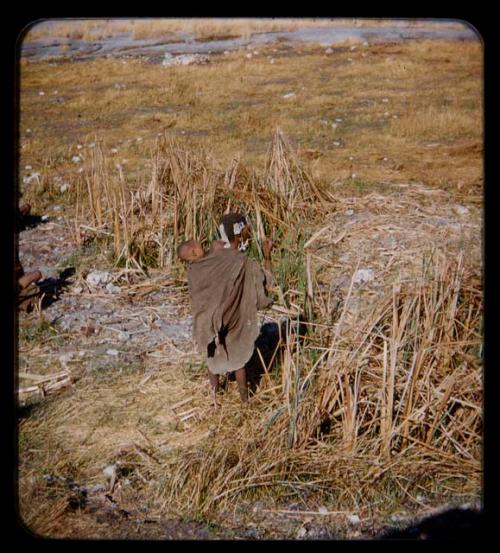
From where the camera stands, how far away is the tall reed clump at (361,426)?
330 cm

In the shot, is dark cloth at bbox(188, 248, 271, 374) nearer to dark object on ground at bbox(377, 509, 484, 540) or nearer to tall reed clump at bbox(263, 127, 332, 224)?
dark object on ground at bbox(377, 509, 484, 540)

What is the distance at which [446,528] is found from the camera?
10.5ft

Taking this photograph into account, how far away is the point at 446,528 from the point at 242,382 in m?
1.27

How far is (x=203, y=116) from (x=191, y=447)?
25.8 ft

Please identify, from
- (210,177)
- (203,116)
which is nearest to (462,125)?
(203,116)

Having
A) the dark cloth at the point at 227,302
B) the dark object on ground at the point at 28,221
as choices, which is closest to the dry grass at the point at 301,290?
the dark cloth at the point at 227,302

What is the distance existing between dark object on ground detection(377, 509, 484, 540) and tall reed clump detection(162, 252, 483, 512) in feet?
0.55

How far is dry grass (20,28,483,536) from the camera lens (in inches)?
132

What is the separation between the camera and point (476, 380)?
347cm

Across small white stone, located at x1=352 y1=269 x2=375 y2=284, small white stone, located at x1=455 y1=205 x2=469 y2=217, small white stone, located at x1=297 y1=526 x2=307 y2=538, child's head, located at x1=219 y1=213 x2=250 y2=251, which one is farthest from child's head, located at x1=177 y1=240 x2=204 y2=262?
small white stone, located at x1=455 y1=205 x2=469 y2=217

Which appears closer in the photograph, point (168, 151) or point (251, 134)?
point (168, 151)

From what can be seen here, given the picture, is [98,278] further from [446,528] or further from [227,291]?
[446,528]

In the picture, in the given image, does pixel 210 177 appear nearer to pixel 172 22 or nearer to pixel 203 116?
pixel 203 116

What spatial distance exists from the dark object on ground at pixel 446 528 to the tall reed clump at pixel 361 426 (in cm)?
17
